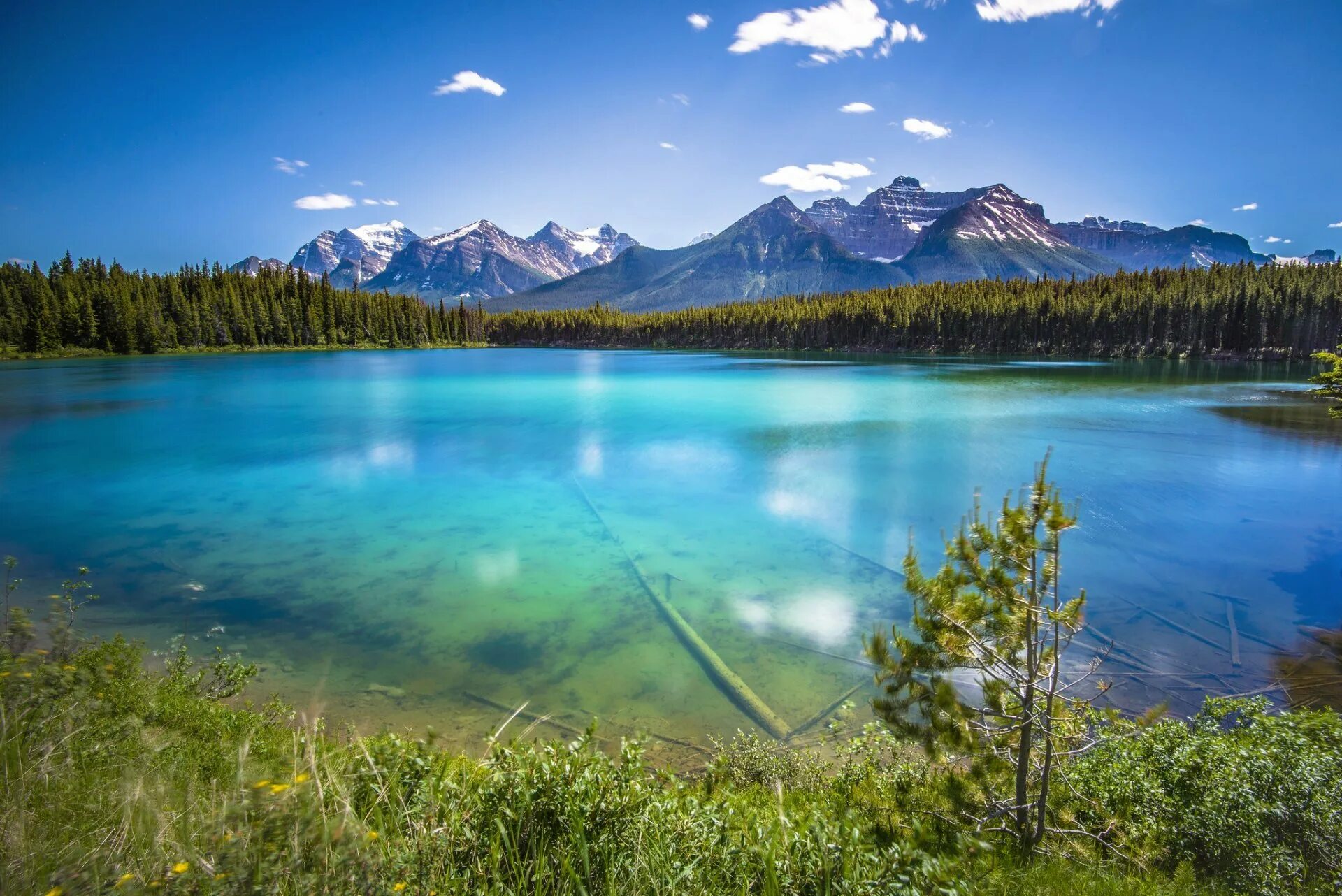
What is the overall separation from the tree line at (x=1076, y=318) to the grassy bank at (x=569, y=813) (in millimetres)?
127728

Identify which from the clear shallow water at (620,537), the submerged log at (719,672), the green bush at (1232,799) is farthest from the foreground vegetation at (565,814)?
the submerged log at (719,672)

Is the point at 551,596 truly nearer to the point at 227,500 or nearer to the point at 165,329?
the point at 227,500

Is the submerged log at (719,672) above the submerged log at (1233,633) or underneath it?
above

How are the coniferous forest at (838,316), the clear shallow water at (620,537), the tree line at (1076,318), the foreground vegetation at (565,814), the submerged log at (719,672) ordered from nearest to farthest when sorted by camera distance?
1. the foreground vegetation at (565,814)
2. the submerged log at (719,672)
3. the clear shallow water at (620,537)
4. the tree line at (1076,318)
5. the coniferous forest at (838,316)

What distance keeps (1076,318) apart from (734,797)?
136 metres

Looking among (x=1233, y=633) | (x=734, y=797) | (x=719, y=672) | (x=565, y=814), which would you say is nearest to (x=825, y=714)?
(x=719, y=672)

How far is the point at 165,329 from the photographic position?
117m

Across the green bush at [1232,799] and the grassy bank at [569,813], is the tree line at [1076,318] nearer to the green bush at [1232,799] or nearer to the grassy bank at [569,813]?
the green bush at [1232,799]

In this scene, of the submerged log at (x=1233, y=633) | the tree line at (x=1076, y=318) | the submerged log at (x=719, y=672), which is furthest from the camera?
the tree line at (x=1076, y=318)

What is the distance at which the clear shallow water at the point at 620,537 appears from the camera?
33.2ft

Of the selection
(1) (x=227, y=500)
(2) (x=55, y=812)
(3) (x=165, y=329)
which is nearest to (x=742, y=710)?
(2) (x=55, y=812)

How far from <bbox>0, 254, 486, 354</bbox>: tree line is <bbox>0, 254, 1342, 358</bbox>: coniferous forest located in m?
0.30

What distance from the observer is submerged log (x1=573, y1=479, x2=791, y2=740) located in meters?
8.73

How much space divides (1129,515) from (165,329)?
149803 mm
